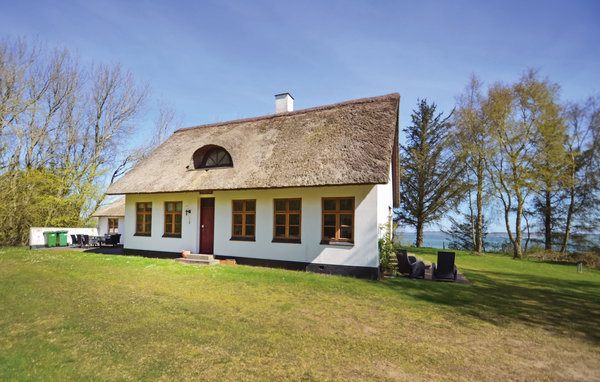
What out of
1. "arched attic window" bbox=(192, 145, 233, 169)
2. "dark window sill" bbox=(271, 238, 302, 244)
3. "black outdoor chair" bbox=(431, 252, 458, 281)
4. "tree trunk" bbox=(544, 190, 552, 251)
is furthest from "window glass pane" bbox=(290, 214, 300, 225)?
"tree trunk" bbox=(544, 190, 552, 251)

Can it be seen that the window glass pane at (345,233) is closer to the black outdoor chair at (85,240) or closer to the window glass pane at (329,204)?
the window glass pane at (329,204)

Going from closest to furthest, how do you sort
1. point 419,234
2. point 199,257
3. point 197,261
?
point 197,261
point 199,257
point 419,234

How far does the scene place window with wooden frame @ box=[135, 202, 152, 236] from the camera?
45.1 ft

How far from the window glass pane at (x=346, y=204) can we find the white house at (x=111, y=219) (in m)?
17.2

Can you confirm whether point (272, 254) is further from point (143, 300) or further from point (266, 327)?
point (266, 327)

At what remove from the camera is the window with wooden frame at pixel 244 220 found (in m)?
11.4

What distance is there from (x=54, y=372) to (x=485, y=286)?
391 inches

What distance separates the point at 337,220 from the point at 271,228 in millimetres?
2448

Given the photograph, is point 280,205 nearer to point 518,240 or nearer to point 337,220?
point 337,220

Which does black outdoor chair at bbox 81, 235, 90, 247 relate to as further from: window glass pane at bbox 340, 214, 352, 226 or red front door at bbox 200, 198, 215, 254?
window glass pane at bbox 340, 214, 352, 226

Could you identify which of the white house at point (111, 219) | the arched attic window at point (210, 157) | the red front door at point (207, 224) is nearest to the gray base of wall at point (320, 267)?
the red front door at point (207, 224)

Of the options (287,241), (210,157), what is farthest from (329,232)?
(210,157)

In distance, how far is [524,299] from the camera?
7.52 meters

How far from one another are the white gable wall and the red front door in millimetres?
198
